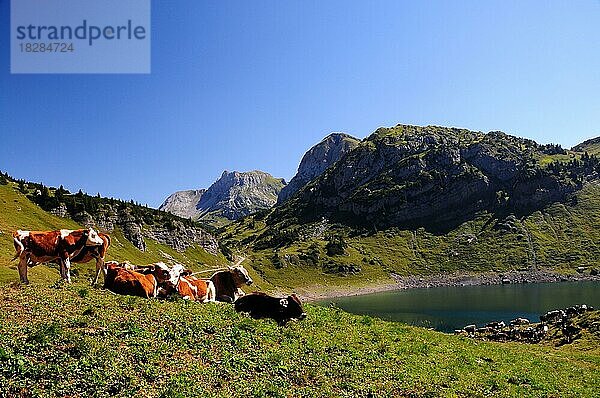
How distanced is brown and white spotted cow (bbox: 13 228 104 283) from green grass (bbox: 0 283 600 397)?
7.72 ft

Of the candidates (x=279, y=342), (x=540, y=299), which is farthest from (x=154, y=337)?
(x=540, y=299)

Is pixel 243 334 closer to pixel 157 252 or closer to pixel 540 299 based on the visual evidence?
pixel 157 252

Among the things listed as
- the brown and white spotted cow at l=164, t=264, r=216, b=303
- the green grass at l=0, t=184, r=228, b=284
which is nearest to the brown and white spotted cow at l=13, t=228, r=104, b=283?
the brown and white spotted cow at l=164, t=264, r=216, b=303

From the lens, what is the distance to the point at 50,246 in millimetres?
20281

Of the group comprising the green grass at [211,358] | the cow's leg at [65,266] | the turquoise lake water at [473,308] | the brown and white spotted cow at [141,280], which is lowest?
the turquoise lake water at [473,308]

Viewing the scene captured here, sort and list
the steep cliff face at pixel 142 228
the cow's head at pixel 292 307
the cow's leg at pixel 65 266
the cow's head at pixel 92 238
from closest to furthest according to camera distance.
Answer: the cow's head at pixel 292 307 → the cow's leg at pixel 65 266 → the cow's head at pixel 92 238 → the steep cliff face at pixel 142 228

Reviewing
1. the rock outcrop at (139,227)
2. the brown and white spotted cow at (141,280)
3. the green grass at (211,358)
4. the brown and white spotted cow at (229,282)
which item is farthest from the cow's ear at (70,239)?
the rock outcrop at (139,227)

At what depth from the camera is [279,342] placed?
16406 millimetres

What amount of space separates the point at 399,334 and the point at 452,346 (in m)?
3.02

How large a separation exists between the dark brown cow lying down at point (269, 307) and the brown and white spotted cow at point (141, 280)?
411 centimetres

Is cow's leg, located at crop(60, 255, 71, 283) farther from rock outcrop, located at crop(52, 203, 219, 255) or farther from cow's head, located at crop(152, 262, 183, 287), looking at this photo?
rock outcrop, located at crop(52, 203, 219, 255)

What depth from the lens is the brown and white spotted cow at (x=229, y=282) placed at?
24.9m

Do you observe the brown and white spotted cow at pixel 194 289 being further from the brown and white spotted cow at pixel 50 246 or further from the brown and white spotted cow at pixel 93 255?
the brown and white spotted cow at pixel 50 246

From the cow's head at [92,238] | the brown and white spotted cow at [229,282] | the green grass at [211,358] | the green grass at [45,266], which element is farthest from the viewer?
the green grass at [45,266]
